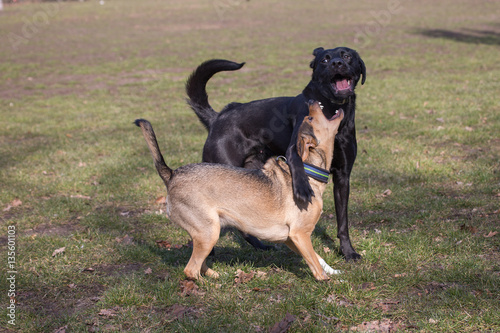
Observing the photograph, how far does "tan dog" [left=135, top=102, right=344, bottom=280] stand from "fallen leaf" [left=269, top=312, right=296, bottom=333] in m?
0.57

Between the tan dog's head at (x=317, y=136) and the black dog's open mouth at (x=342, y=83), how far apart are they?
566 millimetres

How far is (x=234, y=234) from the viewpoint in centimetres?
575

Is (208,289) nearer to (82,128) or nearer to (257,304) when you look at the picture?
(257,304)

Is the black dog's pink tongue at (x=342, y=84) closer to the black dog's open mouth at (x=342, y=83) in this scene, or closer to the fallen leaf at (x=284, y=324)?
the black dog's open mouth at (x=342, y=83)

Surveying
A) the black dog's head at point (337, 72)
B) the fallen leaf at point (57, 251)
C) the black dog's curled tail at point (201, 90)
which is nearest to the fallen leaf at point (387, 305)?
the black dog's head at point (337, 72)

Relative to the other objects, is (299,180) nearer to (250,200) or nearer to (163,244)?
(250,200)

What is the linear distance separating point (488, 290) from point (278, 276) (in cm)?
175

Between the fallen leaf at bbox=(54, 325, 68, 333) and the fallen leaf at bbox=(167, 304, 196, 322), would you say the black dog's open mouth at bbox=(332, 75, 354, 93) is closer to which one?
the fallen leaf at bbox=(167, 304, 196, 322)

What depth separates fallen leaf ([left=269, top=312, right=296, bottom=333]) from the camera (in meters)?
3.60

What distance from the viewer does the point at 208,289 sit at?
167 inches

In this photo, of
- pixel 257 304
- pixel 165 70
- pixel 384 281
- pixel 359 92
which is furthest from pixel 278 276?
pixel 165 70

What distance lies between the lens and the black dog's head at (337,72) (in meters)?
4.78

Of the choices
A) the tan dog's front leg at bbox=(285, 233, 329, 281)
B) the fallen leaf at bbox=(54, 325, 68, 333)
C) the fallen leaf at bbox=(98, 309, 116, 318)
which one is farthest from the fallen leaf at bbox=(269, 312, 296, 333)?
the fallen leaf at bbox=(54, 325, 68, 333)

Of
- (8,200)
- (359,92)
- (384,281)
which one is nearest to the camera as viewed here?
(384,281)
